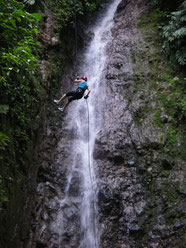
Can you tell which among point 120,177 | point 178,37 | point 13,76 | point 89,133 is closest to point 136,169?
point 120,177

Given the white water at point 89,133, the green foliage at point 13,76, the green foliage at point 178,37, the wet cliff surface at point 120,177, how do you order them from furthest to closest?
the green foliage at point 178,37 < the white water at point 89,133 < the wet cliff surface at point 120,177 < the green foliage at point 13,76

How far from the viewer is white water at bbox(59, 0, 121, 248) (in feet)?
20.9

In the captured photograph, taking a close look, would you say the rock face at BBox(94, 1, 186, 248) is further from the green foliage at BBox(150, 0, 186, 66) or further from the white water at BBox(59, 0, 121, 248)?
the green foliage at BBox(150, 0, 186, 66)

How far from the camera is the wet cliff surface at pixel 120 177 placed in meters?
5.91

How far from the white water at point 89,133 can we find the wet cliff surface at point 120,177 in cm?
14

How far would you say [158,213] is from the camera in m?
6.15

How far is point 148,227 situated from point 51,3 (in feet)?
37.6

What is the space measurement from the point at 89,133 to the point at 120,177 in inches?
102

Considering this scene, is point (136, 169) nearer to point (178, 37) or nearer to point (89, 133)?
point (89, 133)

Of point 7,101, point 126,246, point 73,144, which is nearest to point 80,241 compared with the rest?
point 126,246

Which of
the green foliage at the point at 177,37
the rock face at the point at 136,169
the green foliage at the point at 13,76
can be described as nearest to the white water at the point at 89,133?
the rock face at the point at 136,169

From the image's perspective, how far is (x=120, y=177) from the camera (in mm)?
7078

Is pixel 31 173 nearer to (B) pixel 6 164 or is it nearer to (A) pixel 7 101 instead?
(B) pixel 6 164

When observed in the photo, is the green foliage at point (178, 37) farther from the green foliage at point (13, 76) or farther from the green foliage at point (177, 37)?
the green foliage at point (13, 76)
